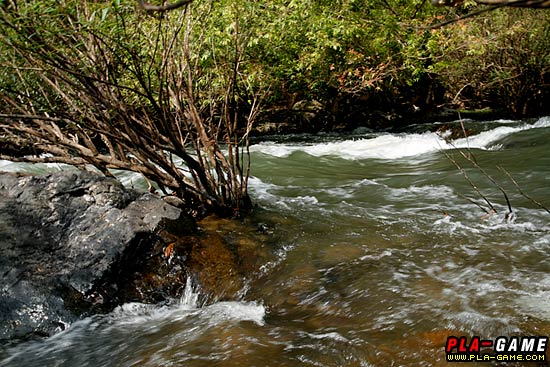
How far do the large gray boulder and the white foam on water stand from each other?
6.33 m

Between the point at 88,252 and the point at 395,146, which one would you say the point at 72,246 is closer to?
the point at 88,252

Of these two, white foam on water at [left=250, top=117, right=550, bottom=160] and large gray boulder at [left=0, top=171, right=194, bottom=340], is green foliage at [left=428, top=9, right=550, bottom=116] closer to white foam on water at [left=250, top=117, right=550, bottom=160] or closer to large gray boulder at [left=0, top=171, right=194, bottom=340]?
white foam on water at [left=250, top=117, right=550, bottom=160]

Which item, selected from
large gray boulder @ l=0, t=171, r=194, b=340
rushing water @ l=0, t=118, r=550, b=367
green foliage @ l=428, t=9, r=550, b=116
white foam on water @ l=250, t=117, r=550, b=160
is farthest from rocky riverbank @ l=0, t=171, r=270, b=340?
green foliage @ l=428, t=9, r=550, b=116

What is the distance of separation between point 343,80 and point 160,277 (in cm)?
1050

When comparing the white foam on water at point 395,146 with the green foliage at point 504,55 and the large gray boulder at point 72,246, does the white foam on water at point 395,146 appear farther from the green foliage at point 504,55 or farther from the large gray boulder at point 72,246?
the large gray boulder at point 72,246

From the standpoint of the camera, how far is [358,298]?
3252 mm

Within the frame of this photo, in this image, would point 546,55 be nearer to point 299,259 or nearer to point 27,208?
point 299,259

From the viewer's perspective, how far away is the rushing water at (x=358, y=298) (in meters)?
2.69

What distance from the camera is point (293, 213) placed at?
5.34 meters

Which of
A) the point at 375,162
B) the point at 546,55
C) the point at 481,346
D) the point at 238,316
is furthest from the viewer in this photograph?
the point at 546,55

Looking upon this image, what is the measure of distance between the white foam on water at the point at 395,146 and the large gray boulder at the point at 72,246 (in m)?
6.33

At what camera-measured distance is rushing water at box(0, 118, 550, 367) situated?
269 centimetres

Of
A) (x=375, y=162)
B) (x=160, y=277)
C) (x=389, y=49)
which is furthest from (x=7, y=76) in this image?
(x=389, y=49)

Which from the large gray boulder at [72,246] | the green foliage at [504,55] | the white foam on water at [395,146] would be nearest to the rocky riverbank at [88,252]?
the large gray boulder at [72,246]
